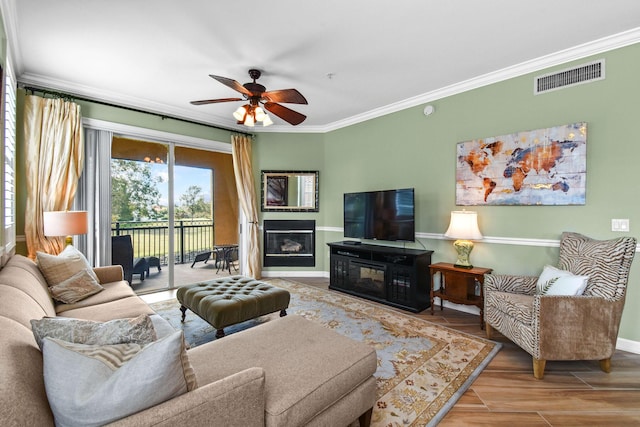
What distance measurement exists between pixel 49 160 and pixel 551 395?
523cm

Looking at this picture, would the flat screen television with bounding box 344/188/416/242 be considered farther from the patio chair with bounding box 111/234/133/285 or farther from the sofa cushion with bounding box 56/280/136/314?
the patio chair with bounding box 111/234/133/285

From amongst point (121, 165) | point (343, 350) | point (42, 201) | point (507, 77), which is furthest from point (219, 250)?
point (507, 77)

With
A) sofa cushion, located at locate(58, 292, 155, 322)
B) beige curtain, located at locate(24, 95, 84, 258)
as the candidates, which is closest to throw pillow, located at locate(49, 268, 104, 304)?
→ sofa cushion, located at locate(58, 292, 155, 322)

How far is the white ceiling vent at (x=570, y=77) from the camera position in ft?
9.15

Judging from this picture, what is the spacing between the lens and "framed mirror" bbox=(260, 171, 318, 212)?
538 centimetres

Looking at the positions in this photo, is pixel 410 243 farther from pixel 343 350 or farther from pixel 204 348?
pixel 204 348

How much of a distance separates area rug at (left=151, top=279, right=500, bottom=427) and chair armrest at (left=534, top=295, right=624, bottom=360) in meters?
0.50

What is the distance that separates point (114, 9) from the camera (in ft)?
7.51

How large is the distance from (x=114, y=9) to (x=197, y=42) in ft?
2.10

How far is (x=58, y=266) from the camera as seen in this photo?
2539 millimetres

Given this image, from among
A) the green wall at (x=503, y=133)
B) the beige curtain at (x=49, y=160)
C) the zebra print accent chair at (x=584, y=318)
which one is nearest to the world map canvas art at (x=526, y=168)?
the green wall at (x=503, y=133)

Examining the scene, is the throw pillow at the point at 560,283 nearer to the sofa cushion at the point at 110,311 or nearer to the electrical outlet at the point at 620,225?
the electrical outlet at the point at 620,225

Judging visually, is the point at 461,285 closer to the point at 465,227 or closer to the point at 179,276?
the point at 465,227

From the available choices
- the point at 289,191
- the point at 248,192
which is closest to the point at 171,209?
the point at 248,192
